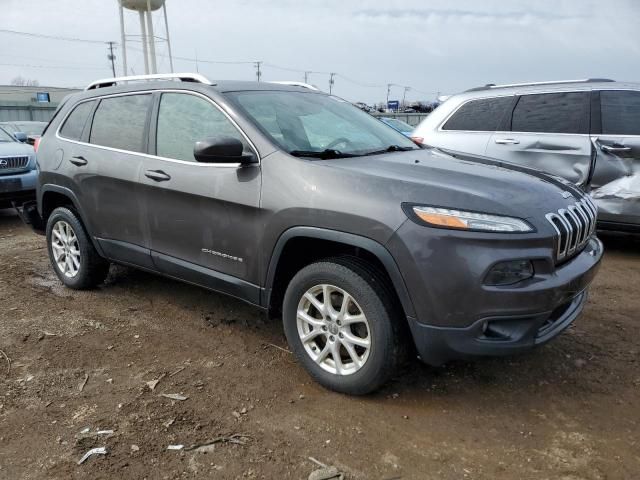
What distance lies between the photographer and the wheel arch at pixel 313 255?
264cm

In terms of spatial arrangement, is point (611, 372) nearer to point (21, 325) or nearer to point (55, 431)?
point (55, 431)

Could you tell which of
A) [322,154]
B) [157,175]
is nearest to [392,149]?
[322,154]

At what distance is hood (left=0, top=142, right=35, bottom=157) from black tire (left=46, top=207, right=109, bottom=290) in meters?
3.90

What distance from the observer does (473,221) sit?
2.52 m

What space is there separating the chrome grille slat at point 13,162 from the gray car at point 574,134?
621 centimetres

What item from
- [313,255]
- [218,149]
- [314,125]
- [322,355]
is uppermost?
[314,125]

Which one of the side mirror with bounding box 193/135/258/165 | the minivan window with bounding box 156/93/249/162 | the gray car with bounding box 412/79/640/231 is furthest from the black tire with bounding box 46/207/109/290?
the gray car with bounding box 412/79/640/231

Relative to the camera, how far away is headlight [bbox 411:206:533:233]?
250 cm

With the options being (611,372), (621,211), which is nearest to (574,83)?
(621,211)

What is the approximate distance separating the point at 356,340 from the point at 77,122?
319 centimetres

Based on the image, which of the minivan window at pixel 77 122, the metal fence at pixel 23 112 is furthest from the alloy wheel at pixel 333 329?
the metal fence at pixel 23 112

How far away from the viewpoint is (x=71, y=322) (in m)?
4.10

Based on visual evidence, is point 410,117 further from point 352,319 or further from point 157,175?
point 352,319

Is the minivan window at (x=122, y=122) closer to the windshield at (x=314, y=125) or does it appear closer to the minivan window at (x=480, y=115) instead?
the windshield at (x=314, y=125)
